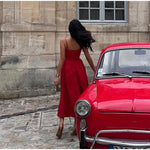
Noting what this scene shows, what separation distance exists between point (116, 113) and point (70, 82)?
5.95 ft

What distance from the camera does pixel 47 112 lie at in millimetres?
7070

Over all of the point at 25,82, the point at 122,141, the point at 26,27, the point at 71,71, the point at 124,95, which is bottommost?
the point at 122,141

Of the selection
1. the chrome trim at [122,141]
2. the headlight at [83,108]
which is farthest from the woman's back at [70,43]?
the chrome trim at [122,141]

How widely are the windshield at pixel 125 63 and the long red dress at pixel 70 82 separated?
566 mm

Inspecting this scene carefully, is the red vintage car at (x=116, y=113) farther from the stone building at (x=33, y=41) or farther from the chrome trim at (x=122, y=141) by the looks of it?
the stone building at (x=33, y=41)

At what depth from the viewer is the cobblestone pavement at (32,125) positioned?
15.8 ft

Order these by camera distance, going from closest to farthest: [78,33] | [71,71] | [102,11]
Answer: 1. [78,33]
2. [71,71]
3. [102,11]

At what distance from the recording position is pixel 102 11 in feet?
33.9

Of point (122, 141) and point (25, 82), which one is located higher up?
point (25, 82)

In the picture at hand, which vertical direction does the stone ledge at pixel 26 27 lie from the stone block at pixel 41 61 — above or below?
above

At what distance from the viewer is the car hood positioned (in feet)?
11.1

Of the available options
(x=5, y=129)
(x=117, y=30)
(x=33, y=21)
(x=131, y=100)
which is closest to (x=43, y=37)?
(x=33, y=21)

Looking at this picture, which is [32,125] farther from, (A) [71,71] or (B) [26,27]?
(B) [26,27]

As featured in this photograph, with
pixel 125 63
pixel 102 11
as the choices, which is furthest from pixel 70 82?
pixel 102 11
